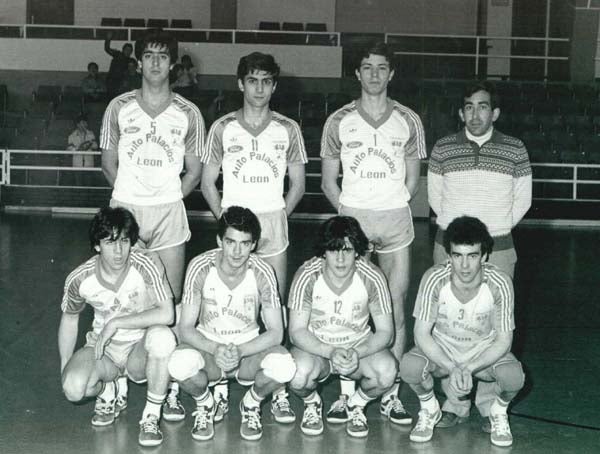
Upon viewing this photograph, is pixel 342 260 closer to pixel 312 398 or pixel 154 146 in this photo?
pixel 312 398

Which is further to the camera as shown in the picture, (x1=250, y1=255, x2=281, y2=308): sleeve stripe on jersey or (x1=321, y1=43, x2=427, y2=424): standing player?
(x1=321, y1=43, x2=427, y2=424): standing player

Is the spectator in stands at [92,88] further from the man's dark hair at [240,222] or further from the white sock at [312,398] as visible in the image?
the white sock at [312,398]

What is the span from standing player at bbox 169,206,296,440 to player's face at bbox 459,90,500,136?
3.76 feet

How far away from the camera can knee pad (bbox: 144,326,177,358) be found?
13.1ft

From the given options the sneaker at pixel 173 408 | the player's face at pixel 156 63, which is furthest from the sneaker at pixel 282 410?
the player's face at pixel 156 63

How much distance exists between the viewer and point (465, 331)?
4.20m

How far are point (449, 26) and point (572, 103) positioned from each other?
12.3ft

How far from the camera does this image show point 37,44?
17750mm

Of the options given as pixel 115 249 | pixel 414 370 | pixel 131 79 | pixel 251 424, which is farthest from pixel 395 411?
pixel 131 79

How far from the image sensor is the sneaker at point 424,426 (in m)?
4.05

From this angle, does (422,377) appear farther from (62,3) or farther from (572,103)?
(62,3)

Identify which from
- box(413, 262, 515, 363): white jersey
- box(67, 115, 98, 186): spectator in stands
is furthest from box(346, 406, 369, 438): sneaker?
box(67, 115, 98, 186): spectator in stands

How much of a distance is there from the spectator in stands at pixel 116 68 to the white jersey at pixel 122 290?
11.7m

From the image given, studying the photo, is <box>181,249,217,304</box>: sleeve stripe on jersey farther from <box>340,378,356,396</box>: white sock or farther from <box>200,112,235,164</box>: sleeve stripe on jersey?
<box>340,378,356,396</box>: white sock
